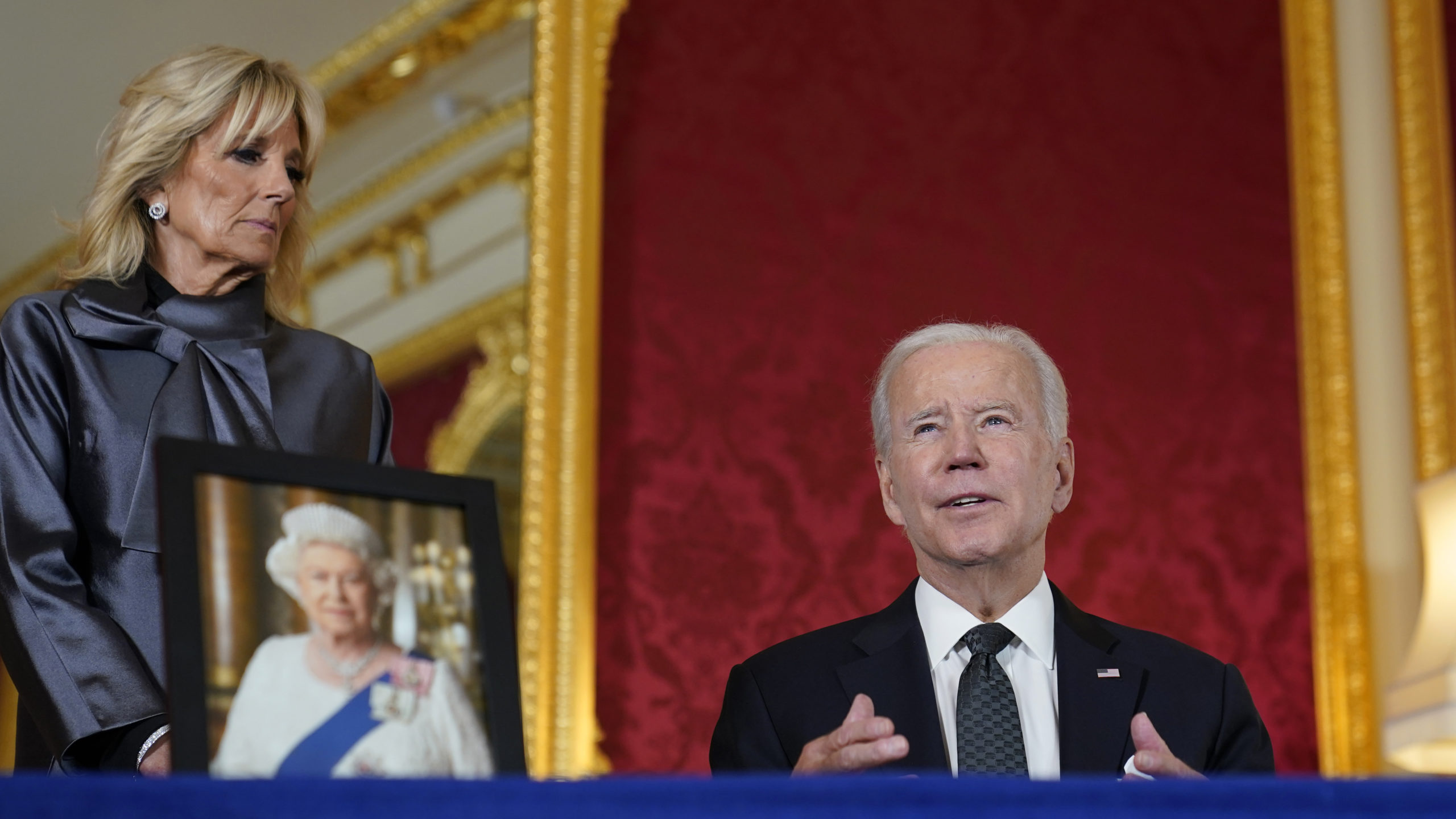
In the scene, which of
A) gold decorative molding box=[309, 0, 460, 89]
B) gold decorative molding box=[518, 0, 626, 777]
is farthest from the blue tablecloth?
gold decorative molding box=[309, 0, 460, 89]

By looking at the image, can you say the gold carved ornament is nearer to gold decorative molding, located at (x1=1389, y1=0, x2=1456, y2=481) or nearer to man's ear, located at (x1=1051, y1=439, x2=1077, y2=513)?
gold decorative molding, located at (x1=1389, y1=0, x2=1456, y2=481)

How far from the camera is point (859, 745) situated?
106 cm

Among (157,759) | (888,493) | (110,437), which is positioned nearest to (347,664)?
(157,759)

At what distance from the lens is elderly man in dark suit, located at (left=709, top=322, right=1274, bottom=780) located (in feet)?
4.29

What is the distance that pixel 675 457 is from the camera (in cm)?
322

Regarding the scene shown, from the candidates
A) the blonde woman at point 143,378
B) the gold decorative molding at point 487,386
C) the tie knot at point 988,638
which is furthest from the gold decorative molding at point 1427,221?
the blonde woman at point 143,378

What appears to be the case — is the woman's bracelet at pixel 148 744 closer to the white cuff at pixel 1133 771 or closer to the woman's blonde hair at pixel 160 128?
the woman's blonde hair at pixel 160 128

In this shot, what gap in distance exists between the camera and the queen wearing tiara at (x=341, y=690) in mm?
852

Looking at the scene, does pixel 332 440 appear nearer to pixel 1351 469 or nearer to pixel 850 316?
pixel 850 316

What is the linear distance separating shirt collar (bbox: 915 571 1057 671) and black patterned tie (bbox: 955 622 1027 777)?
0.12 ft

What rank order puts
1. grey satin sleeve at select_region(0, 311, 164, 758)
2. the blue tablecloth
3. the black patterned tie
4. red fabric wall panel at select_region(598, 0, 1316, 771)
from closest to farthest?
1. the blue tablecloth
2. grey satin sleeve at select_region(0, 311, 164, 758)
3. the black patterned tie
4. red fabric wall panel at select_region(598, 0, 1316, 771)

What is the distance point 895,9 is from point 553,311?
41.9 inches

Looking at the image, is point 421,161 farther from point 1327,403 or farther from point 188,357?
point 188,357

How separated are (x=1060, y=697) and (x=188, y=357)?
32.0 inches
